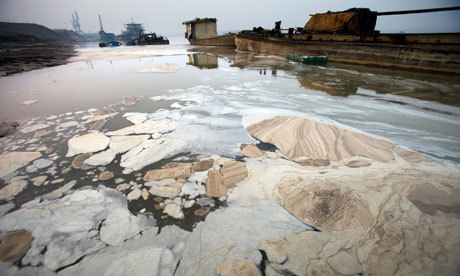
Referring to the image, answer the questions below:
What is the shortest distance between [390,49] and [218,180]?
13016mm

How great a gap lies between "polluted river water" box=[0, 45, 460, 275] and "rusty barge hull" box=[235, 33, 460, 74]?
677 centimetres

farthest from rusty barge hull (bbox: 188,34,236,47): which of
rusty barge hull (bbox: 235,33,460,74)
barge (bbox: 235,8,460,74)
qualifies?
rusty barge hull (bbox: 235,33,460,74)

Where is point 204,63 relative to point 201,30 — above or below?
below

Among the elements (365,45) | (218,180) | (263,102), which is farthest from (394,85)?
(218,180)

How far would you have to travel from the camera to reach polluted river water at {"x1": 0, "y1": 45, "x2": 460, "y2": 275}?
1.49 m

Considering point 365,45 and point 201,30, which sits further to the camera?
point 201,30

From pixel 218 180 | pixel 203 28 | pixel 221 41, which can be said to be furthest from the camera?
pixel 203 28

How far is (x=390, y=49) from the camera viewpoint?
33.2ft

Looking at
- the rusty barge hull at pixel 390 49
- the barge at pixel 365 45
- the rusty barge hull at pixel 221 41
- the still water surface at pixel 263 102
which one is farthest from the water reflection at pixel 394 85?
the rusty barge hull at pixel 221 41

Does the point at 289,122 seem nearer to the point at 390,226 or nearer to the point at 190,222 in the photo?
the point at 390,226

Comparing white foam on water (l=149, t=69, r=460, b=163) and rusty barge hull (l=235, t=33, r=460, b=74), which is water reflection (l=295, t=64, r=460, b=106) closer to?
white foam on water (l=149, t=69, r=460, b=163)

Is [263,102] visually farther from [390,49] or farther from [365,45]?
[365,45]

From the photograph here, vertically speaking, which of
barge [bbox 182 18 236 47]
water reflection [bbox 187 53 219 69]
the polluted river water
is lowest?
the polluted river water

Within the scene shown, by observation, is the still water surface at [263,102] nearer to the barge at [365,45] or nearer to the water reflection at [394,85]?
the water reflection at [394,85]
